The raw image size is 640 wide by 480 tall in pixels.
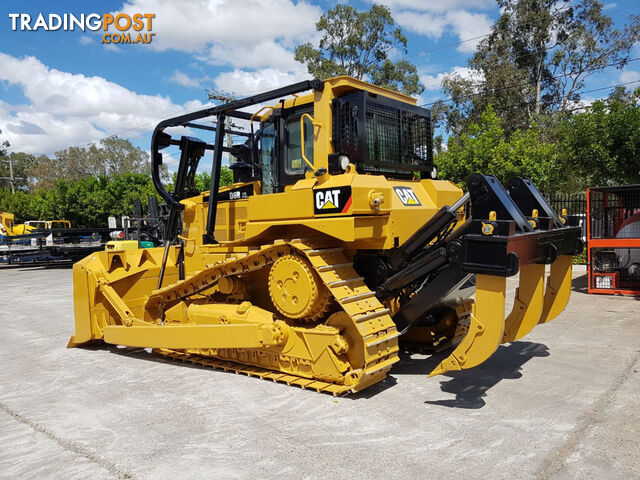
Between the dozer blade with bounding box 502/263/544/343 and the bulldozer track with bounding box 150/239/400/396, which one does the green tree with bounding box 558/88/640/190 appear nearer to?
the dozer blade with bounding box 502/263/544/343

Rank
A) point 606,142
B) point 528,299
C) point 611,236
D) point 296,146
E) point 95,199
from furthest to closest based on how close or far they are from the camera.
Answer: point 95,199
point 606,142
point 611,236
point 296,146
point 528,299

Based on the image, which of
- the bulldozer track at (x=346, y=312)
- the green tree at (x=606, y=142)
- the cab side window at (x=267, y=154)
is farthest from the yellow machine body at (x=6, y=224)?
the green tree at (x=606, y=142)

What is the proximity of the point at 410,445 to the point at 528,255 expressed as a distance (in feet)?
6.34

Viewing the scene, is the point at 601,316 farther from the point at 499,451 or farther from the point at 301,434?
the point at 301,434

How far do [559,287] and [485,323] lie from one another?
1.77 metres

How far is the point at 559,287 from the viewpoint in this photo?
532 cm

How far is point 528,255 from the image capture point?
4.29 m

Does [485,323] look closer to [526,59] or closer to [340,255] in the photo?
[340,255]

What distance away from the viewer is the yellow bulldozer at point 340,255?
4.38 m

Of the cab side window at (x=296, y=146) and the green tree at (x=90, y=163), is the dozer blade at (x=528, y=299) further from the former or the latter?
the green tree at (x=90, y=163)

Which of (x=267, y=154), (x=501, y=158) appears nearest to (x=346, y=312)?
(x=267, y=154)

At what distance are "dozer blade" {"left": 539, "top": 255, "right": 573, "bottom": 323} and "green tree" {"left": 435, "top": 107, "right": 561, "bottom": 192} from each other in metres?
10.2

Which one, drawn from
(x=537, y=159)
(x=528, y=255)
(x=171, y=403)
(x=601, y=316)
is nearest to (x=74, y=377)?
(x=171, y=403)

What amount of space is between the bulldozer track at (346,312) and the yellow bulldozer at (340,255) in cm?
1
